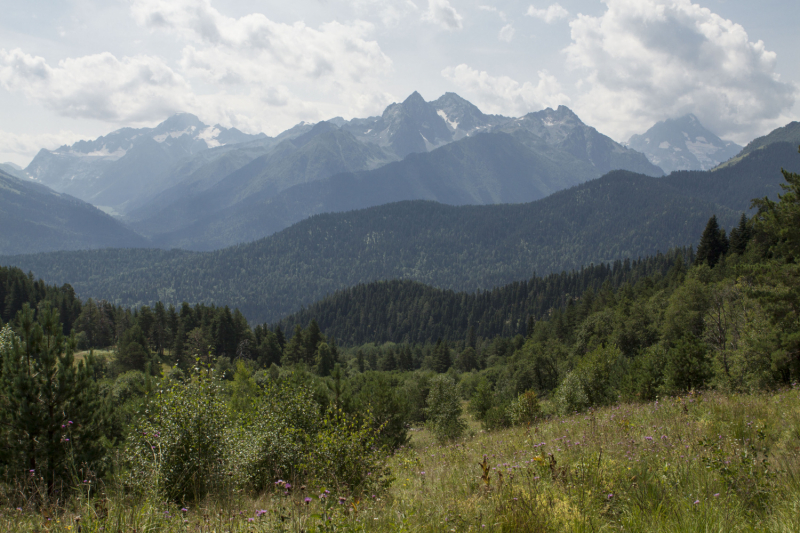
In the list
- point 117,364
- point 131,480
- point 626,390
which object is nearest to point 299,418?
point 131,480

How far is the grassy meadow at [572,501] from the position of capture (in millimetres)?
5262

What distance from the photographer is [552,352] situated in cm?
7212

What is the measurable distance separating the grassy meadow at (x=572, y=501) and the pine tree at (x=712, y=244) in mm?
90202

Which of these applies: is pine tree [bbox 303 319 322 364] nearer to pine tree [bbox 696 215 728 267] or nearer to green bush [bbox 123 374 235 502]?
pine tree [bbox 696 215 728 267]

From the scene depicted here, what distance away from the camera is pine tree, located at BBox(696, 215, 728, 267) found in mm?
80938

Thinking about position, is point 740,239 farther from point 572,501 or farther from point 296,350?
point 296,350

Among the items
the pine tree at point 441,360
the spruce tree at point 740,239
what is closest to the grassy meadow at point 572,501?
the spruce tree at point 740,239

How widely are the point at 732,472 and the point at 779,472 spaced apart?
726mm

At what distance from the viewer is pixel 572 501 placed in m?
5.91

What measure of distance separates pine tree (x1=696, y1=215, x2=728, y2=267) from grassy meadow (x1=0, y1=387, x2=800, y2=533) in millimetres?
90202

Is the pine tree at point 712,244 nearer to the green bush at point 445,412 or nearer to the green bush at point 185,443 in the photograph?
the green bush at point 445,412

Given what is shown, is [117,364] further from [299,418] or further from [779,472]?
[779,472]

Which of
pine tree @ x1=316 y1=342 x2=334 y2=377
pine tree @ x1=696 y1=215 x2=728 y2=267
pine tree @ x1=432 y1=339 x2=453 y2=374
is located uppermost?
pine tree @ x1=696 y1=215 x2=728 y2=267

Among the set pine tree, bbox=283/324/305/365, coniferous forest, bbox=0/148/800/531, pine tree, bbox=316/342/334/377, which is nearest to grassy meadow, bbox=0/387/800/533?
coniferous forest, bbox=0/148/800/531
